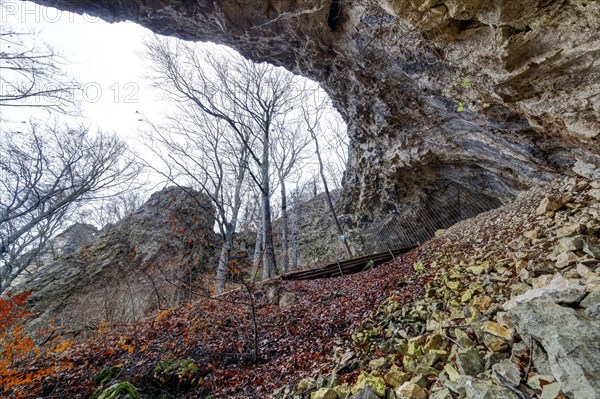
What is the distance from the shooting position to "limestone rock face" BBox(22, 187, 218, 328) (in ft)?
28.9

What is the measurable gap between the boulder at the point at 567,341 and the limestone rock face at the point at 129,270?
7337 mm

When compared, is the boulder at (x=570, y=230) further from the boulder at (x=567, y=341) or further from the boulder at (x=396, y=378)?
the boulder at (x=396, y=378)

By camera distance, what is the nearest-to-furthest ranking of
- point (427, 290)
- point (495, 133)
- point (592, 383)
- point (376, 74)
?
point (592, 383), point (427, 290), point (495, 133), point (376, 74)

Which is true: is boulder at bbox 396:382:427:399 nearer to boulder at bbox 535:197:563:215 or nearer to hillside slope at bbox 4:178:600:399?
hillside slope at bbox 4:178:600:399

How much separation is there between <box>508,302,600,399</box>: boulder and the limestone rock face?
7337mm

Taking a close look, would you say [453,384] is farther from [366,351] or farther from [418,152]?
[418,152]

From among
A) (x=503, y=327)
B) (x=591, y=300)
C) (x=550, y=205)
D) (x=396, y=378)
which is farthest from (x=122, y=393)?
(x=550, y=205)

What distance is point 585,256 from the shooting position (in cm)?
250

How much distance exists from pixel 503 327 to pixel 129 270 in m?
14.0

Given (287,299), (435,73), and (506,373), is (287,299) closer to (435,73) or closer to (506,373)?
(506,373)

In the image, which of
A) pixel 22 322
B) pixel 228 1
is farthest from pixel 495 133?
pixel 22 322

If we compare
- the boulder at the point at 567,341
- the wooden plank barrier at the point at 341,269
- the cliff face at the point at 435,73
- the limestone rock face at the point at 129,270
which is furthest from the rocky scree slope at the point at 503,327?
the limestone rock face at the point at 129,270

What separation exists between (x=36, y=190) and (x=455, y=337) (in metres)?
13.4

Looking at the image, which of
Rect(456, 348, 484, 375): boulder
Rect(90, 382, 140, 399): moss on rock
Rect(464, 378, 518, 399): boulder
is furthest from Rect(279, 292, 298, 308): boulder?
Rect(464, 378, 518, 399): boulder
